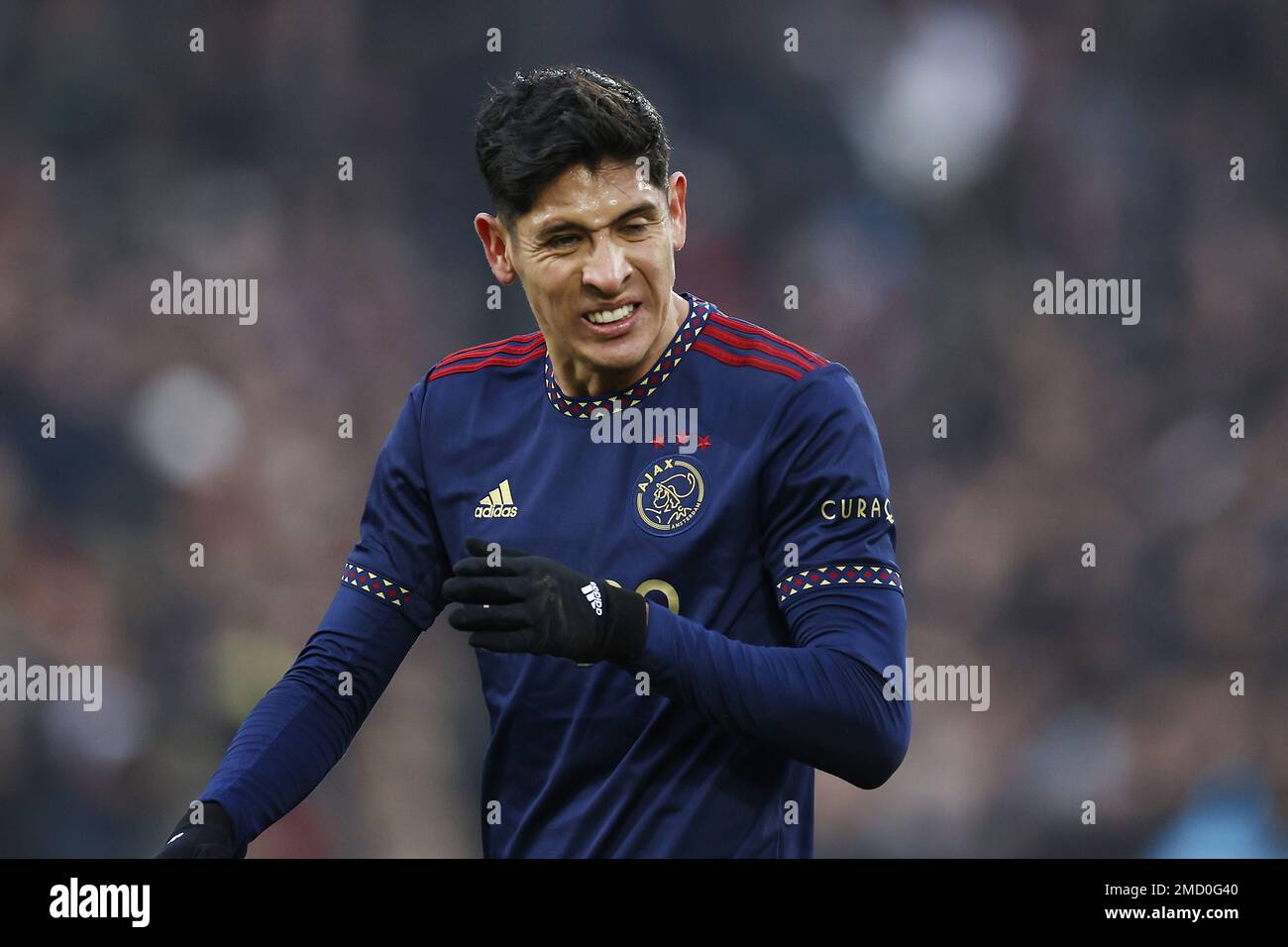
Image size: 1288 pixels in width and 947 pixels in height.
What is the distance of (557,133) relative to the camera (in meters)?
2.28

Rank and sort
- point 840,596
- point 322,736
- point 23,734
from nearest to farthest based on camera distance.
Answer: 1. point 840,596
2. point 322,736
3. point 23,734

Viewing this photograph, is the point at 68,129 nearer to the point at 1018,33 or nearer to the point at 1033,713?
the point at 1018,33

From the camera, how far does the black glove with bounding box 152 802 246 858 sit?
2014 mm

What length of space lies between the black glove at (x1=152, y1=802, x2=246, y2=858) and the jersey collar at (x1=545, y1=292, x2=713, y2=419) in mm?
825

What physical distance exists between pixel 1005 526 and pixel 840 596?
11.3 feet

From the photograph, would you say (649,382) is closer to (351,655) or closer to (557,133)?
(557,133)

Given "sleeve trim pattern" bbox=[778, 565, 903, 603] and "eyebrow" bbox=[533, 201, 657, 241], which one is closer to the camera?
"sleeve trim pattern" bbox=[778, 565, 903, 603]

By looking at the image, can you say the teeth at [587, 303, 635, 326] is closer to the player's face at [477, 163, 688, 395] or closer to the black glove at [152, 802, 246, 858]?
the player's face at [477, 163, 688, 395]

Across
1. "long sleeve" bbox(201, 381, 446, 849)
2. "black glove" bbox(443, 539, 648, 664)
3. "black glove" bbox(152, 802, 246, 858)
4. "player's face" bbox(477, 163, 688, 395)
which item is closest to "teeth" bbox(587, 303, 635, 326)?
"player's face" bbox(477, 163, 688, 395)

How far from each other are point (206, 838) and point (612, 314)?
0.98 metres

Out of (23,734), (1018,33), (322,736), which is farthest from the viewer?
(1018,33)

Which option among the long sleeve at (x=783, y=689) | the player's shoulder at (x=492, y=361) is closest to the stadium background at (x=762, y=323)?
the player's shoulder at (x=492, y=361)
